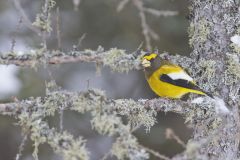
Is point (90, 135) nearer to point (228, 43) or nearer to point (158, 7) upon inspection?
point (158, 7)

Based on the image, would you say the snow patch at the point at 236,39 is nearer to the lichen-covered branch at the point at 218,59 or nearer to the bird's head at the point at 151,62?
the lichen-covered branch at the point at 218,59

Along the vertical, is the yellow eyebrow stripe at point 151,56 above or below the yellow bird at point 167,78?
above

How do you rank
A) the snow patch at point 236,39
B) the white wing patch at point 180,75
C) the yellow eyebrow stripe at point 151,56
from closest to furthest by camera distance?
the snow patch at point 236,39
the white wing patch at point 180,75
the yellow eyebrow stripe at point 151,56

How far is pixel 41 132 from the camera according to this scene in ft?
13.2

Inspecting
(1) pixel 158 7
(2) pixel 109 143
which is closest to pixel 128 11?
(1) pixel 158 7

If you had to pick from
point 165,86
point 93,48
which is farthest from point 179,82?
point 93,48

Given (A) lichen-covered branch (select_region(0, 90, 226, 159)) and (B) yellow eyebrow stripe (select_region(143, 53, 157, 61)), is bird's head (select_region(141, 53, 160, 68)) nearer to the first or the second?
(B) yellow eyebrow stripe (select_region(143, 53, 157, 61))

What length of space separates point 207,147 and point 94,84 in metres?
5.08

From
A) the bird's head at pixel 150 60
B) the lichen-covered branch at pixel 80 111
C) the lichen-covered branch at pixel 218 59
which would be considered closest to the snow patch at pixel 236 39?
the lichen-covered branch at pixel 218 59

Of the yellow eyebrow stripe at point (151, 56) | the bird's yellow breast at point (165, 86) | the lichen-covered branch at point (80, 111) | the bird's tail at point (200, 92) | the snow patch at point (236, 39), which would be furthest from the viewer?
the bird's yellow breast at point (165, 86)

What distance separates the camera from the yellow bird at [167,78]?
192 inches

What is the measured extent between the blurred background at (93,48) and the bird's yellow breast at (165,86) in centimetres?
262

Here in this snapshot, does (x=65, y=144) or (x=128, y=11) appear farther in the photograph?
(x=128, y=11)

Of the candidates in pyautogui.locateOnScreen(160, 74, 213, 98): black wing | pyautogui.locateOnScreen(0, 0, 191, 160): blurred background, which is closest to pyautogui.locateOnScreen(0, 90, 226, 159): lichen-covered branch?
pyautogui.locateOnScreen(160, 74, 213, 98): black wing
